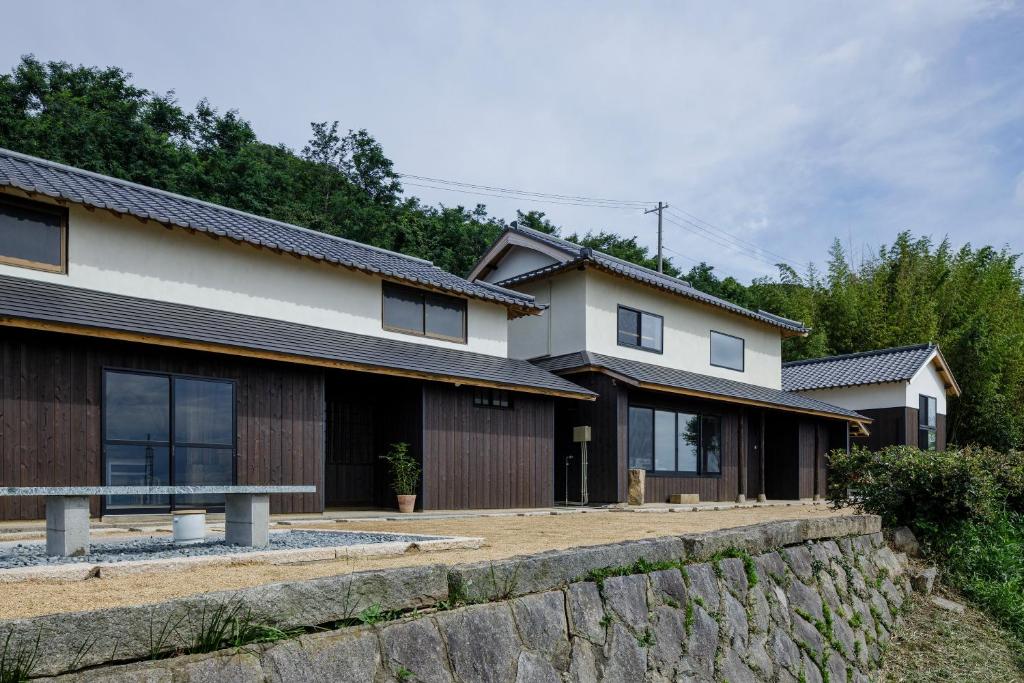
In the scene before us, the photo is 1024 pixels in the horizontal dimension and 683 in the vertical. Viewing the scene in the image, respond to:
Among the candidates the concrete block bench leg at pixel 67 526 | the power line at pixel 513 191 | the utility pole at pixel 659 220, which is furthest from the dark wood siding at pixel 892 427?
the concrete block bench leg at pixel 67 526

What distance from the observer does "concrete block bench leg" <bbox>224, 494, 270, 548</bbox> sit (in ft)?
18.8

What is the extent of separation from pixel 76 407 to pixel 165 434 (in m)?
1.02

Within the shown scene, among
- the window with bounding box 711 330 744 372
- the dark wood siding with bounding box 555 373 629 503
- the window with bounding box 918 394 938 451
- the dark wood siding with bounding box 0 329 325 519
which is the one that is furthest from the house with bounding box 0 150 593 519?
the window with bounding box 918 394 938 451

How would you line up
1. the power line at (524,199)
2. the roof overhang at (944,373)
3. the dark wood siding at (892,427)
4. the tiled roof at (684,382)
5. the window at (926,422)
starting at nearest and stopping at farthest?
the tiled roof at (684,382), the dark wood siding at (892,427), the roof overhang at (944,373), the window at (926,422), the power line at (524,199)

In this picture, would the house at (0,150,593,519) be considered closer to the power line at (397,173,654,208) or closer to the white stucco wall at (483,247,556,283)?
the white stucco wall at (483,247,556,283)

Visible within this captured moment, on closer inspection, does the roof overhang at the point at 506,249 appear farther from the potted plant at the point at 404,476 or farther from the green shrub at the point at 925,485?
the green shrub at the point at 925,485

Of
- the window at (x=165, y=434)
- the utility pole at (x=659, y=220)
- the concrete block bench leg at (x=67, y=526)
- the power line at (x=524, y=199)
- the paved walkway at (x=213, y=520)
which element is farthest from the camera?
the utility pole at (x=659, y=220)

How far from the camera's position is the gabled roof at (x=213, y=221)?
959 centimetres

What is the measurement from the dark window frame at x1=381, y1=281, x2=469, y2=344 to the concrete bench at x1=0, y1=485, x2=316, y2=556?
689cm

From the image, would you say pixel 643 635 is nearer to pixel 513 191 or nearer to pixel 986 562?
pixel 986 562

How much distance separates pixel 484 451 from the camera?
12391 millimetres

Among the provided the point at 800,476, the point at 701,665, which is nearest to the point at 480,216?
the point at 800,476

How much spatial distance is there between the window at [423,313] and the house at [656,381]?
2286mm

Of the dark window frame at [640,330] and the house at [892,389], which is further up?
the dark window frame at [640,330]
